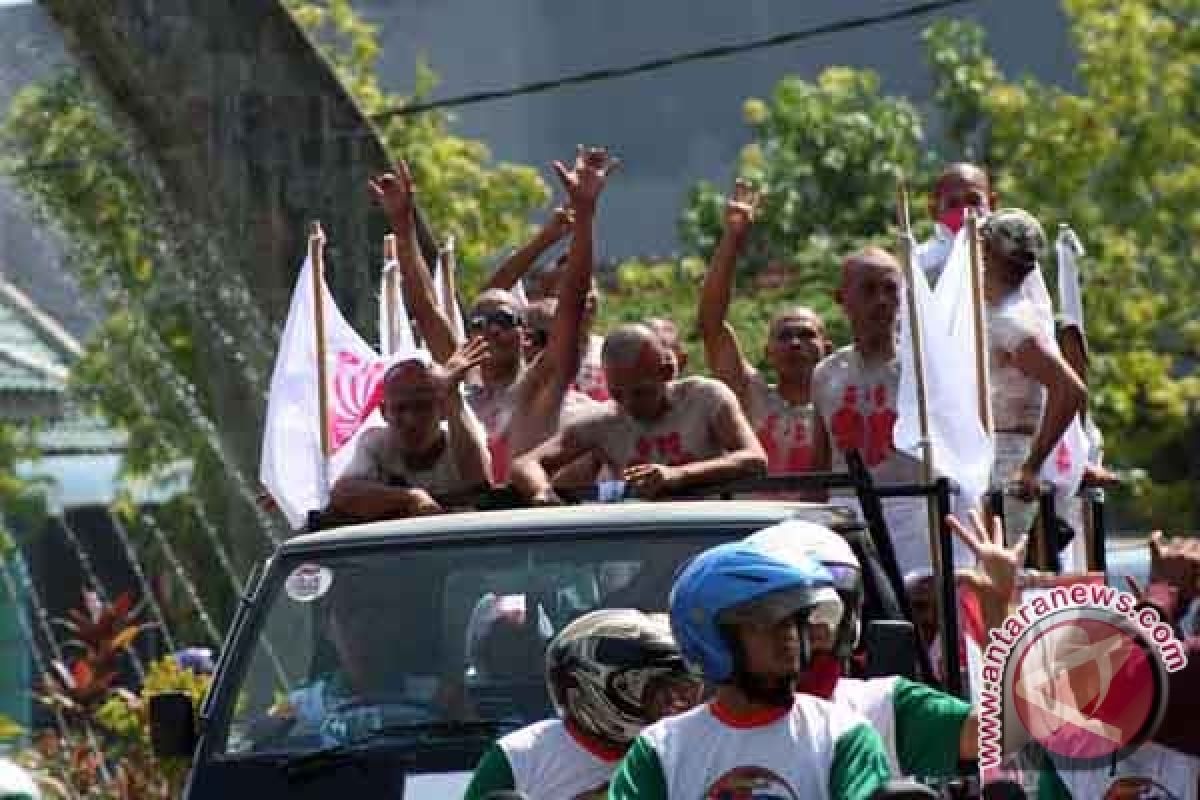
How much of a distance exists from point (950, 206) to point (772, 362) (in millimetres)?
786

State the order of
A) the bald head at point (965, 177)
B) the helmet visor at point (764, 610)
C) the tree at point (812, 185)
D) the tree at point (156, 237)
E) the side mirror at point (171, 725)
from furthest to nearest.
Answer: the tree at point (812, 185) < the tree at point (156, 237) < the bald head at point (965, 177) < the side mirror at point (171, 725) < the helmet visor at point (764, 610)

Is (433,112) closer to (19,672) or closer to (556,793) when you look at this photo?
(19,672)

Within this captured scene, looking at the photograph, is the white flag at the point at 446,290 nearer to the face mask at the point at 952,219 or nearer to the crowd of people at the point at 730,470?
the crowd of people at the point at 730,470

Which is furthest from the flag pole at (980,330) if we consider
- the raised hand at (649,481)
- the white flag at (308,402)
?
the white flag at (308,402)

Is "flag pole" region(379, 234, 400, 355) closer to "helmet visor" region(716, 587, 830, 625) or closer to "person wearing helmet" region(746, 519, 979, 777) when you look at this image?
"person wearing helmet" region(746, 519, 979, 777)

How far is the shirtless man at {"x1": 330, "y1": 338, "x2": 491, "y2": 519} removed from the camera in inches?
367

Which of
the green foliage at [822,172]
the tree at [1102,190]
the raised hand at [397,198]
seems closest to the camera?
the raised hand at [397,198]

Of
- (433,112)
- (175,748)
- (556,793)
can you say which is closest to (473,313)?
(175,748)

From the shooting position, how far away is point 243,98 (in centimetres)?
1584

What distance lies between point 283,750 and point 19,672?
20.5 m

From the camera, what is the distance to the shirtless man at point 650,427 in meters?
8.95

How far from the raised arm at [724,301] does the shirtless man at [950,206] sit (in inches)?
26.0

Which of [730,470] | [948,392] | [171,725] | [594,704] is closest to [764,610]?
[594,704]

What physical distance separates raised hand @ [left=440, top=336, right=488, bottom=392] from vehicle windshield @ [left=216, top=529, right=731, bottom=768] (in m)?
1.44
